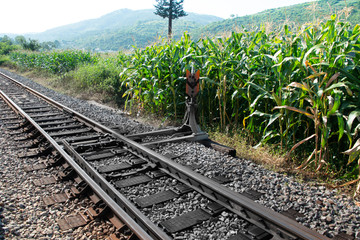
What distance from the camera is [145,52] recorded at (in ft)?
27.0

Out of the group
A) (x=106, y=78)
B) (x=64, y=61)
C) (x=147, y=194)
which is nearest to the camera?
(x=147, y=194)

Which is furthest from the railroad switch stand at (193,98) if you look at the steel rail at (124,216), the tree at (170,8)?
the tree at (170,8)

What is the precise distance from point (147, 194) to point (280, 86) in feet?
8.58

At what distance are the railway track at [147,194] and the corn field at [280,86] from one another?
4.50ft

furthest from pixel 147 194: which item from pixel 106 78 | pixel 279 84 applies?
pixel 106 78

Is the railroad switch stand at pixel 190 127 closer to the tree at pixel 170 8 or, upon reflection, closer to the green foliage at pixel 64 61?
the green foliage at pixel 64 61

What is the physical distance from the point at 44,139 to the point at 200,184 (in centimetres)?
351

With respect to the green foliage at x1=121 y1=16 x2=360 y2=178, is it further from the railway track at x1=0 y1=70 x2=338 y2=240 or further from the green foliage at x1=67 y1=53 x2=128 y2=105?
the green foliage at x1=67 y1=53 x2=128 y2=105

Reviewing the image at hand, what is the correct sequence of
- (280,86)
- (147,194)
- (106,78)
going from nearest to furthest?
(147,194) < (280,86) < (106,78)

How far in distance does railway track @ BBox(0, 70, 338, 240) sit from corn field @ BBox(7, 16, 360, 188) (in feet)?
4.50

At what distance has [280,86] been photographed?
4633mm

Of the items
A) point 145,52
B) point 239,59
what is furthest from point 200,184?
point 145,52

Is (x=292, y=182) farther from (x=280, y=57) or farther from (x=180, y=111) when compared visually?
(x=180, y=111)

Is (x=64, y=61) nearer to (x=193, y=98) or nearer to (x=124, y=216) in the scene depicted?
(x=193, y=98)
